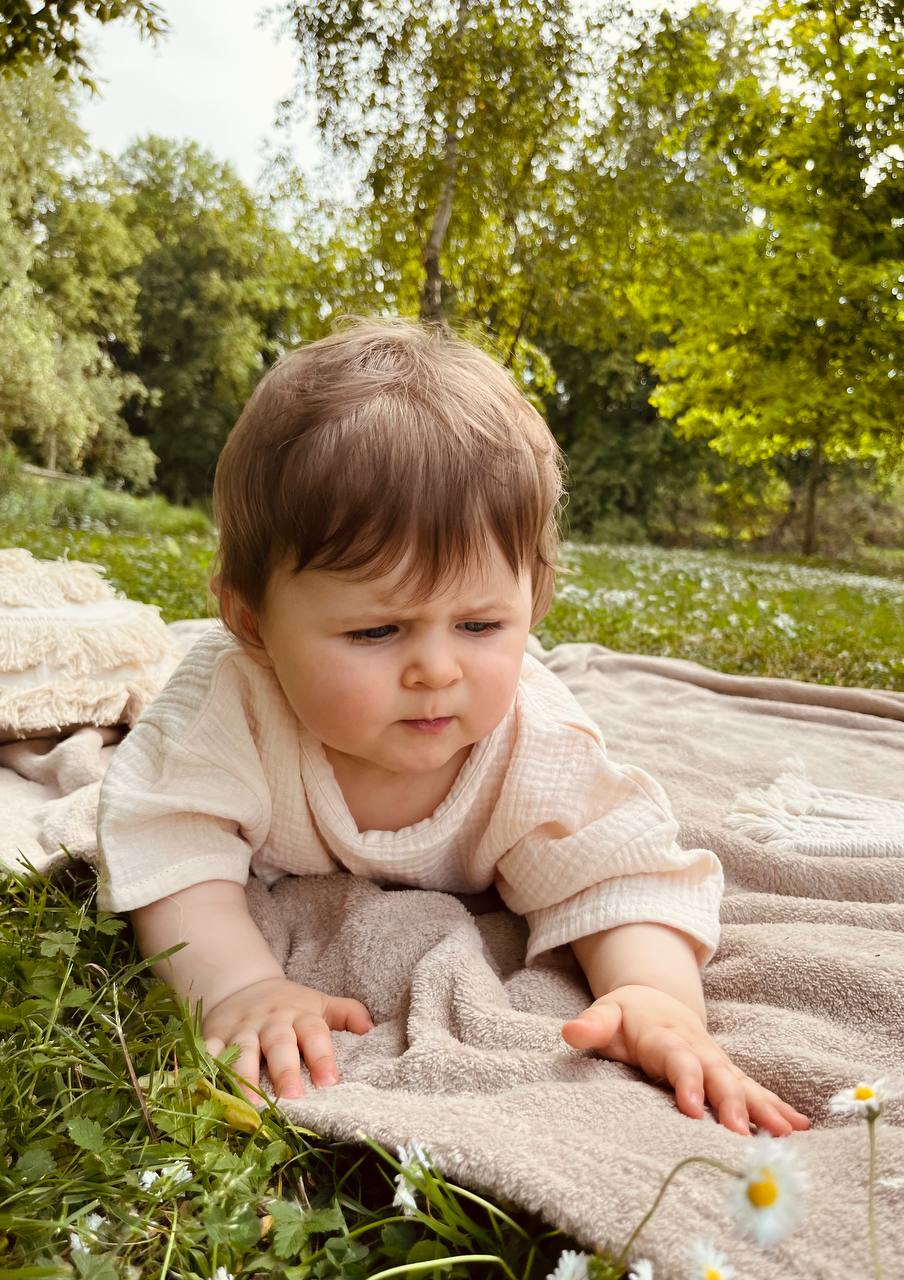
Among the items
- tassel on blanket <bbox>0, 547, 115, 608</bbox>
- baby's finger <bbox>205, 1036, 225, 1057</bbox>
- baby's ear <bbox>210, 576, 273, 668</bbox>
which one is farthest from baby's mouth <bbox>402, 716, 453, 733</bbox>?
tassel on blanket <bbox>0, 547, 115, 608</bbox>

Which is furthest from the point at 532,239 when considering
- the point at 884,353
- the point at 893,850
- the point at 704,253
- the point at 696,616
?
the point at 893,850

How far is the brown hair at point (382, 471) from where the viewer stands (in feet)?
5.20

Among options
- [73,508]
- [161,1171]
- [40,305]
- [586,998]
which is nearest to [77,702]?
[586,998]

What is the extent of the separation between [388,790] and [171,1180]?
930mm

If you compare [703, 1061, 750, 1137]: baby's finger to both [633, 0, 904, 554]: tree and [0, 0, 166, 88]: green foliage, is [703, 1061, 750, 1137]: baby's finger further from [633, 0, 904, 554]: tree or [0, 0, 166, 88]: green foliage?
[633, 0, 904, 554]: tree

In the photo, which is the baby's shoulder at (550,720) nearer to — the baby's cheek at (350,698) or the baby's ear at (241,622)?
the baby's cheek at (350,698)

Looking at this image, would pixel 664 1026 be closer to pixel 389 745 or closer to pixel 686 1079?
pixel 686 1079

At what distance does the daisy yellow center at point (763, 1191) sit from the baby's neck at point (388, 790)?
1.25 m

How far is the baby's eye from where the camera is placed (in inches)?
64.4

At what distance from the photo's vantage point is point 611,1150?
115 cm

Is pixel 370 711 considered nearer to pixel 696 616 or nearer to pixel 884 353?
pixel 696 616

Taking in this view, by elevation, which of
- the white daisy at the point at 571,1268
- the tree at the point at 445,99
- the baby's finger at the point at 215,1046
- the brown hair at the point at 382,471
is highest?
the tree at the point at 445,99

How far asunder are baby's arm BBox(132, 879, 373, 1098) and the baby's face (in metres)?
0.40

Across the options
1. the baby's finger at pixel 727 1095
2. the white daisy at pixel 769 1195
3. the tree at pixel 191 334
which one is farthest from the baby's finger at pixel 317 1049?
the tree at pixel 191 334
